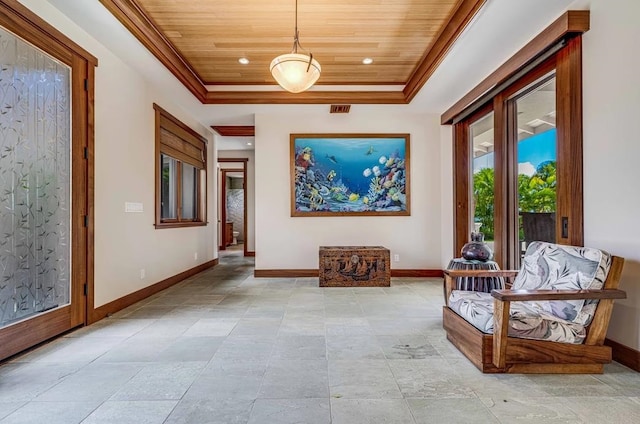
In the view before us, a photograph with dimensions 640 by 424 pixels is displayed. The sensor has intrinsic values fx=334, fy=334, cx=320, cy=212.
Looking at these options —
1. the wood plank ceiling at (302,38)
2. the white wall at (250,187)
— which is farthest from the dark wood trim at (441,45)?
the white wall at (250,187)

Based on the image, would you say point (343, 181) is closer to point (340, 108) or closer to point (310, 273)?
point (340, 108)

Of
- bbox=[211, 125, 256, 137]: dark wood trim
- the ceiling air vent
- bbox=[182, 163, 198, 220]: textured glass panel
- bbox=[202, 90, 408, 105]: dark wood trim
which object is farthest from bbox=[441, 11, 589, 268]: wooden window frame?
bbox=[182, 163, 198, 220]: textured glass panel

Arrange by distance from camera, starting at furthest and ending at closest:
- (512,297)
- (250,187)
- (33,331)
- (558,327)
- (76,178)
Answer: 1. (250,187)
2. (76,178)
3. (33,331)
4. (558,327)
5. (512,297)

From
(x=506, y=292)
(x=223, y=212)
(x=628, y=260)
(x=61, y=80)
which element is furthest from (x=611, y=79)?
(x=223, y=212)

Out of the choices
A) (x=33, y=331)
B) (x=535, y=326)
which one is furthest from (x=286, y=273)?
(x=535, y=326)

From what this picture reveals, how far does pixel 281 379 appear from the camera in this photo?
6.97 ft

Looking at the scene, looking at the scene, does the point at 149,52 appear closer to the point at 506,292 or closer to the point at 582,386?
the point at 506,292

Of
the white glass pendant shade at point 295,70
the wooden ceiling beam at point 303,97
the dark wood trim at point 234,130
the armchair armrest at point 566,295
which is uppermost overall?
the wooden ceiling beam at point 303,97

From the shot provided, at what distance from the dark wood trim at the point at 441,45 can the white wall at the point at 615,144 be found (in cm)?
92

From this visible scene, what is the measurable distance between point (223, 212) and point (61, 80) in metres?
8.08

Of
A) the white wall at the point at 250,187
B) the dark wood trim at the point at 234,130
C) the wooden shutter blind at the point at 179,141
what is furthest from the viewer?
the white wall at the point at 250,187

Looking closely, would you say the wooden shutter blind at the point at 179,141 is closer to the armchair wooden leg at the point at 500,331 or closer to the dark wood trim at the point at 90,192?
the dark wood trim at the point at 90,192

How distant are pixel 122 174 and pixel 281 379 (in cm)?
305

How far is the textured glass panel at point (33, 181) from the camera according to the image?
245 centimetres
